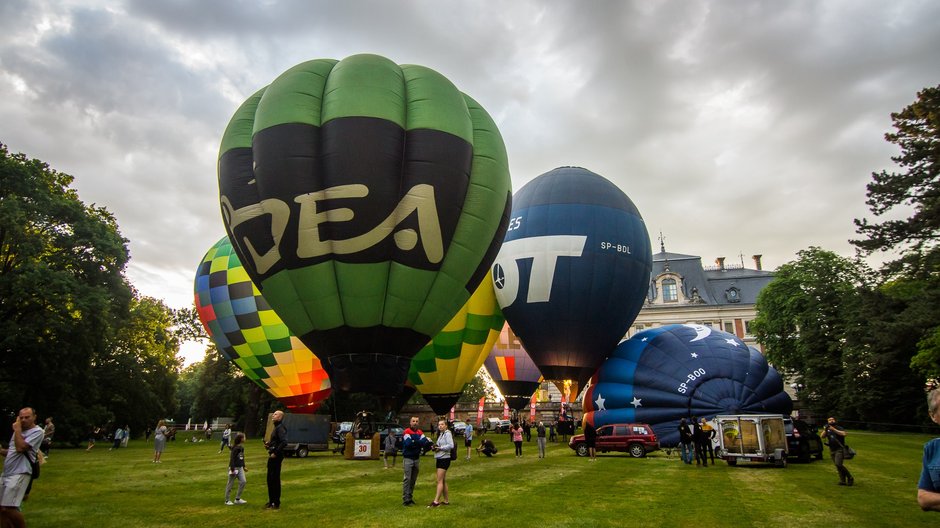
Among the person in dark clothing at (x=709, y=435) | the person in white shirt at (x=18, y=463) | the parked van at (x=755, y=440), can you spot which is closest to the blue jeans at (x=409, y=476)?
the person in white shirt at (x=18, y=463)

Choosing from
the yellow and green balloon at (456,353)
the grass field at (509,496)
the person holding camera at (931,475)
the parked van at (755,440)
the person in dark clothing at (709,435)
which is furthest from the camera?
the yellow and green balloon at (456,353)

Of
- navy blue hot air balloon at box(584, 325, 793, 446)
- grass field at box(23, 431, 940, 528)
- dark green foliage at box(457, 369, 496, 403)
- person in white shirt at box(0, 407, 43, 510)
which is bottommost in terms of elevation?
grass field at box(23, 431, 940, 528)

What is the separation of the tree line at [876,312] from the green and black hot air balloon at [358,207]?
20691mm

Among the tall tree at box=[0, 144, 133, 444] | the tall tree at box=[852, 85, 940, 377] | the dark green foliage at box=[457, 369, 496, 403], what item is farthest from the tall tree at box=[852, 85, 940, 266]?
the dark green foliage at box=[457, 369, 496, 403]

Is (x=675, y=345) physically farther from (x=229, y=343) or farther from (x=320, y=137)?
(x=229, y=343)

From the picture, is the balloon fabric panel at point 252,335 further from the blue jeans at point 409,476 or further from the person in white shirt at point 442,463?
the person in white shirt at point 442,463

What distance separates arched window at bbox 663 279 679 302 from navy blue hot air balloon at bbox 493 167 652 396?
49095mm

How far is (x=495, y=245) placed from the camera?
1448cm

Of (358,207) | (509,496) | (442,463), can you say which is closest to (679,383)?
(509,496)

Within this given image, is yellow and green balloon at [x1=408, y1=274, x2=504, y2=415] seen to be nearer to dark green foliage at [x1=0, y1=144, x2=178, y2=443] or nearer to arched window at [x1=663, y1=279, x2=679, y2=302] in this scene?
dark green foliage at [x1=0, y1=144, x2=178, y2=443]

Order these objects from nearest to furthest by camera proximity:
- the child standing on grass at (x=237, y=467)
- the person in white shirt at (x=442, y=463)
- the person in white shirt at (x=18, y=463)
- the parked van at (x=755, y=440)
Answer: the person in white shirt at (x=18, y=463) → the person in white shirt at (x=442, y=463) → the child standing on grass at (x=237, y=467) → the parked van at (x=755, y=440)

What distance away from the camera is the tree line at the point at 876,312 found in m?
23.8

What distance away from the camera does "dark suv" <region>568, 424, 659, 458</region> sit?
63.8ft

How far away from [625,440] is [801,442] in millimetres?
5328
